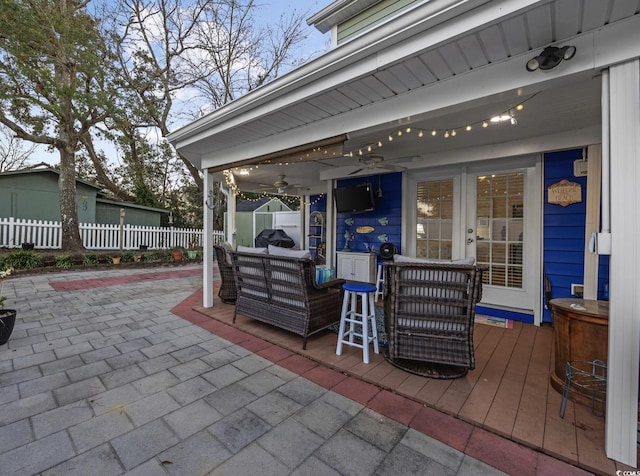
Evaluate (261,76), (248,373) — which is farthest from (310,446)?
(261,76)

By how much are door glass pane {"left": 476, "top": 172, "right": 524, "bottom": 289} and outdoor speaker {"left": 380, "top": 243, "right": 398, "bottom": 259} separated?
1195mm

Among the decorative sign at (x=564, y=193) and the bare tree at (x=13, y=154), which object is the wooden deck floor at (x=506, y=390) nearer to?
the decorative sign at (x=564, y=193)

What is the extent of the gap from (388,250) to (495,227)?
1.52m

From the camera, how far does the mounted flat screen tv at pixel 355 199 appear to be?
4.94m

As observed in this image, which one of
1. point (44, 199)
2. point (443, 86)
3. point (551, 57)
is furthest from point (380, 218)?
point (44, 199)

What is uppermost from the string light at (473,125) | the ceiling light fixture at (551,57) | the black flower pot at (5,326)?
the string light at (473,125)

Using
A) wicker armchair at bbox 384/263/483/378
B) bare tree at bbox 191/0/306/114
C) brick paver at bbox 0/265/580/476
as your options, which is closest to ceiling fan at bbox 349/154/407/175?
wicker armchair at bbox 384/263/483/378

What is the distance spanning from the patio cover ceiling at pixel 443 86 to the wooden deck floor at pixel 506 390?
1916mm

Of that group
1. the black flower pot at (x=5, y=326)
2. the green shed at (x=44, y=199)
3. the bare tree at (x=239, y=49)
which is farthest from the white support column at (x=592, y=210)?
the green shed at (x=44, y=199)

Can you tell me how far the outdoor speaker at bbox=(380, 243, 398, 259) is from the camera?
4703 mm

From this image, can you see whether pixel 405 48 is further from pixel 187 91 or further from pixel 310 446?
pixel 187 91

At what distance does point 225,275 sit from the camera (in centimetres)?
427

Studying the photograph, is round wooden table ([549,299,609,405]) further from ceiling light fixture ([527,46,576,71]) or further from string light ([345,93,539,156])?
string light ([345,93,539,156])

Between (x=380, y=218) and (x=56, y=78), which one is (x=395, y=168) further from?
(x=56, y=78)
